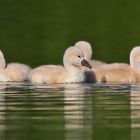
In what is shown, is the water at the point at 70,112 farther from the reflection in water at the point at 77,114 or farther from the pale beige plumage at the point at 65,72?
the pale beige plumage at the point at 65,72

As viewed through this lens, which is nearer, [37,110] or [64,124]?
[64,124]

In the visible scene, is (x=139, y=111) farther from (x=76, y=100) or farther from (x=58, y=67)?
(x=58, y=67)

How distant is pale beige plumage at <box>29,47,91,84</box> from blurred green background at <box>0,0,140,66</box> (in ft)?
5.67

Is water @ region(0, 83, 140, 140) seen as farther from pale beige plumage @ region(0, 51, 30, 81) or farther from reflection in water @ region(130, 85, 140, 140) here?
pale beige plumage @ region(0, 51, 30, 81)

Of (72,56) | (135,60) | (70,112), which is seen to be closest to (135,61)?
(135,60)

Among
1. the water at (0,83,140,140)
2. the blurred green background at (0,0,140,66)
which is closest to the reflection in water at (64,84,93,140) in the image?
the water at (0,83,140,140)

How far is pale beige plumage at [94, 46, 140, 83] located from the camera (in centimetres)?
1587

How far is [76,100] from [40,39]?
1025 cm

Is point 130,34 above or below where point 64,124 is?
above

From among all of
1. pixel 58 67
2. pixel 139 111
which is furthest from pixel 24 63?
pixel 139 111

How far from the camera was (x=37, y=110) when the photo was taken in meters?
12.1

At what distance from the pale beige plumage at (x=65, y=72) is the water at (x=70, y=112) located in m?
0.86

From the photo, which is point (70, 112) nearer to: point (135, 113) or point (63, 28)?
point (135, 113)

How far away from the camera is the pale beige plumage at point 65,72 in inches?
622
